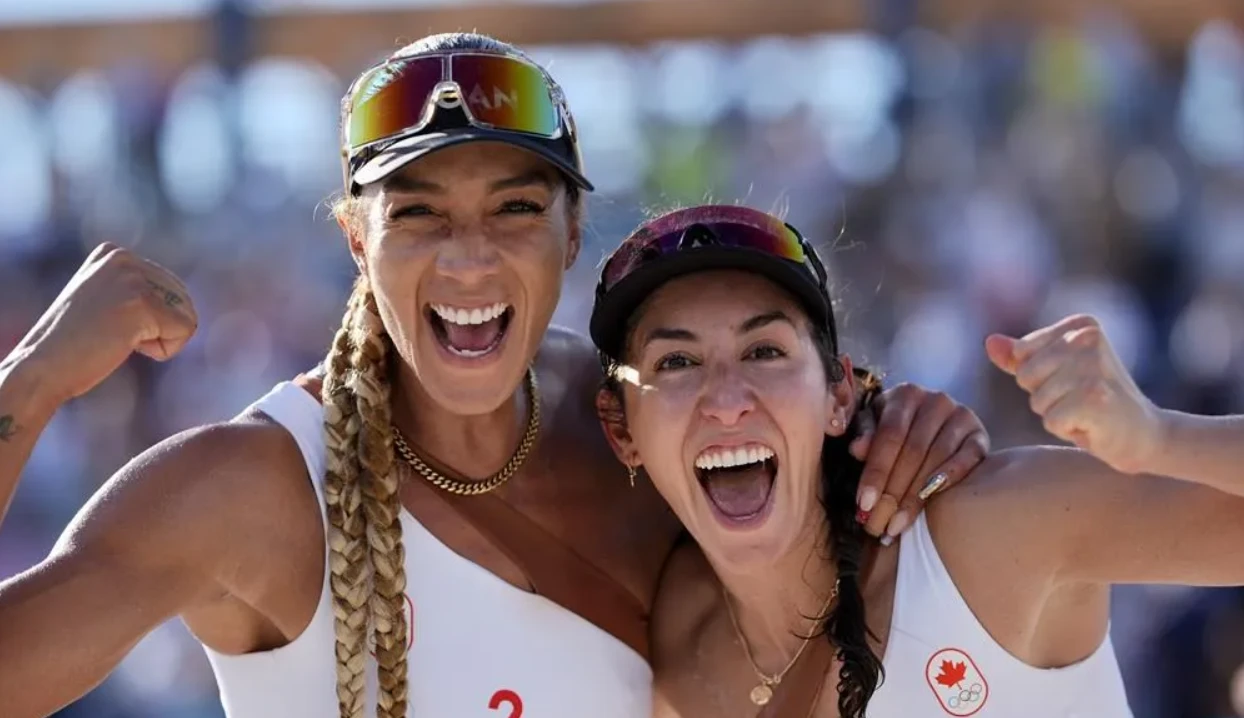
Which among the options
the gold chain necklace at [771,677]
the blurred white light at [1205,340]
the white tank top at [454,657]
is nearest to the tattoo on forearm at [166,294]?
the white tank top at [454,657]

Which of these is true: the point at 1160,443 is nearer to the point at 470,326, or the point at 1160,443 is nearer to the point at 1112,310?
the point at 470,326

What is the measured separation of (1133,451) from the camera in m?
2.46

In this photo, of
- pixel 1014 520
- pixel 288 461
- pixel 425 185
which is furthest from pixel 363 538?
pixel 1014 520

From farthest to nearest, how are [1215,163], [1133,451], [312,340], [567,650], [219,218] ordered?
[219,218], [312,340], [1215,163], [567,650], [1133,451]

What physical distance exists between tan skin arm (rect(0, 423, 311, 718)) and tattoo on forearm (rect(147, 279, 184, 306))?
241mm

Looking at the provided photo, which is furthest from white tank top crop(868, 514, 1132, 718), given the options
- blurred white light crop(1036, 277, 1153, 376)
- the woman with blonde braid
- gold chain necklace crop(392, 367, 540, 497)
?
blurred white light crop(1036, 277, 1153, 376)

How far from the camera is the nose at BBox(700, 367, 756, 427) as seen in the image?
9.91 feet

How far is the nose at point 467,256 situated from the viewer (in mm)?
3049

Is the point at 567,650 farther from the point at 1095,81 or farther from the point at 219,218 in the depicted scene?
the point at 219,218

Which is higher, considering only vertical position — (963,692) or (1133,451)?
(1133,451)

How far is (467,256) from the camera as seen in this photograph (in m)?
3.05

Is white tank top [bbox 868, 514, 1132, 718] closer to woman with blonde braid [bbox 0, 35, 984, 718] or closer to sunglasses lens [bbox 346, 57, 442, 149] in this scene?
woman with blonde braid [bbox 0, 35, 984, 718]

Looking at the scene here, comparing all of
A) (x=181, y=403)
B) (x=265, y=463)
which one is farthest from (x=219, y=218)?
(x=265, y=463)

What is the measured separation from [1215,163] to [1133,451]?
5.15 metres
